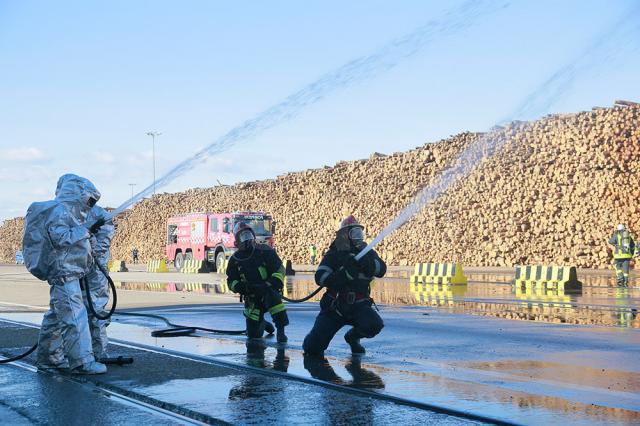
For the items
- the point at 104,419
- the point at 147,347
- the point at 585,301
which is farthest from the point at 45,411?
the point at 585,301

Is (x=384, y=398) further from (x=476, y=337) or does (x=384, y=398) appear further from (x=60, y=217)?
(x=476, y=337)

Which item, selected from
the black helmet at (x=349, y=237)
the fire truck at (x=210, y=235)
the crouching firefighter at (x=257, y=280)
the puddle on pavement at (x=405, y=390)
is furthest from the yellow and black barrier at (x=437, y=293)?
the fire truck at (x=210, y=235)

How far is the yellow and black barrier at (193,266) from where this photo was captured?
4188cm

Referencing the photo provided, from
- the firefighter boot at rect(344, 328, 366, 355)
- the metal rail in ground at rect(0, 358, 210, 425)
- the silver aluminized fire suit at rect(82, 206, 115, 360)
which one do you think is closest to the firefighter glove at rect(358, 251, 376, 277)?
the firefighter boot at rect(344, 328, 366, 355)

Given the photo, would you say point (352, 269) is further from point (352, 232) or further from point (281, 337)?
point (281, 337)

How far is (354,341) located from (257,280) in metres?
1.91

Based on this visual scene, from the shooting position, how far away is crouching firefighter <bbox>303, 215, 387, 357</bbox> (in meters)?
9.92

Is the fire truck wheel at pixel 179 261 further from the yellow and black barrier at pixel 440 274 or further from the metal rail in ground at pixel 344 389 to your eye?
the metal rail in ground at pixel 344 389

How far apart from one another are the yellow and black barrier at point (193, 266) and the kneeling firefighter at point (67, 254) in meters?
32.9

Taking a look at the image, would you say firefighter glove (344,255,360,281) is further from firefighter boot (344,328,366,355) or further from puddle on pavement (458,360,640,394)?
puddle on pavement (458,360,640,394)

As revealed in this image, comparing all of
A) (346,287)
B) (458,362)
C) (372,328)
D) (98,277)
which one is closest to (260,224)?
(346,287)

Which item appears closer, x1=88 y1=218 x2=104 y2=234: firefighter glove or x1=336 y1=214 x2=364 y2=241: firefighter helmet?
x1=88 y1=218 x2=104 y2=234: firefighter glove

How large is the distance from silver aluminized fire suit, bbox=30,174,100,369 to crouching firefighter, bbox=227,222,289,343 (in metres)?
3.06

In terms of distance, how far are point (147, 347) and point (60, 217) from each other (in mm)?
2934
